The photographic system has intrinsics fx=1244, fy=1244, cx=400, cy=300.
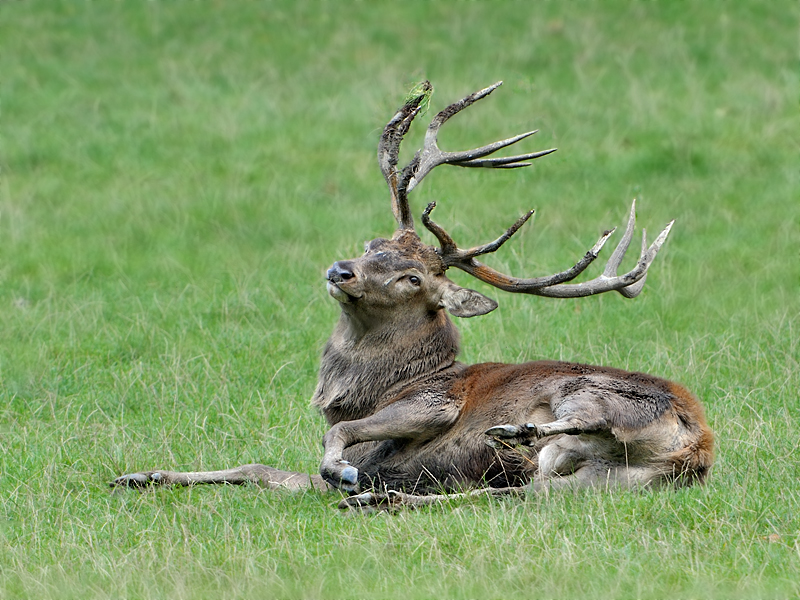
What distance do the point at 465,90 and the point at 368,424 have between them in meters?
8.74

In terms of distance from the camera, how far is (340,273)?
605cm

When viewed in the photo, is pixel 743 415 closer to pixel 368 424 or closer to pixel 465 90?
pixel 368 424

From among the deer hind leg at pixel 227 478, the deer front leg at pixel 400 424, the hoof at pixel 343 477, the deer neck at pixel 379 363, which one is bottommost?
the deer hind leg at pixel 227 478

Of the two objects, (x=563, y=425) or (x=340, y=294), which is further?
(x=340, y=294)

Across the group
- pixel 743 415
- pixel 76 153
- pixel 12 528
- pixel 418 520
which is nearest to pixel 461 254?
pixel 418 520

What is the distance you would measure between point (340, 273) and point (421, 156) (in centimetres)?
105

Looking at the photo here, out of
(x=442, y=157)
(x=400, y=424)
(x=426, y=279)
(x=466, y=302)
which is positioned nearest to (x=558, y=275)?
(x=466, y=302)

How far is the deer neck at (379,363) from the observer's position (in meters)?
6.38

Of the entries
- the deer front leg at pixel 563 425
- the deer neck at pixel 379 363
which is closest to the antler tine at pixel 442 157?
the deer neck at pixel 379 363

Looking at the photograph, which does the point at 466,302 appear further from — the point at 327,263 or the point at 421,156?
the point at 327,263

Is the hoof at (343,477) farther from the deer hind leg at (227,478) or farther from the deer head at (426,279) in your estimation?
the deer head at (426,279)

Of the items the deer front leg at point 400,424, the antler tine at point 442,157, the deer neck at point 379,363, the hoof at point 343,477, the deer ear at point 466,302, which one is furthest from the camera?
the antler tine at point 442,157

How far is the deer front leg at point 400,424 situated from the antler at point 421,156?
100 cm

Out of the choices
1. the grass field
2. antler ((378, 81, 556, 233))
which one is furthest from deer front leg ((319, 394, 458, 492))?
antler ((378, 81, 556, 233))
